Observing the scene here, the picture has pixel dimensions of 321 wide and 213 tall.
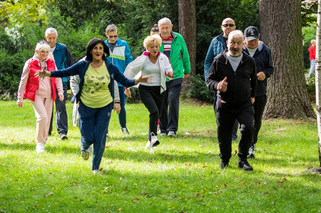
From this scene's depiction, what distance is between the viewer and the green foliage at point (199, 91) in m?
17.3

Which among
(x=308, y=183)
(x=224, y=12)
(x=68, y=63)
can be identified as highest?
(x=224, y=12)

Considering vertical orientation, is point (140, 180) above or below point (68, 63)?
below

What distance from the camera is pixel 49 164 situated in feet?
24.2

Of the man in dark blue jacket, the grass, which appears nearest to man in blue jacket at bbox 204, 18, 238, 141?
the man in dark blue jacket

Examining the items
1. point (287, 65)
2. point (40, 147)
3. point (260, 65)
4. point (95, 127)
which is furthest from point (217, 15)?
point (95, 127)

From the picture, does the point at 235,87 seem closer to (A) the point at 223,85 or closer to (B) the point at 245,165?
(A) the point at 223,85

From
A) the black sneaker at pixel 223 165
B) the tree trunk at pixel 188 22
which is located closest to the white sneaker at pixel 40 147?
the black sneaker at pixel 223 165

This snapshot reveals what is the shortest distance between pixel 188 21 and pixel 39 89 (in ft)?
32.0

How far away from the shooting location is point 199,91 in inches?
688

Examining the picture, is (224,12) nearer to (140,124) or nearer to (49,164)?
(140,124)

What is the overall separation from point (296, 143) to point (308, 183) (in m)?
3.07

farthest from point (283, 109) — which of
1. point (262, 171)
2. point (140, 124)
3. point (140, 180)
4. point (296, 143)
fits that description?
point (140, 180)

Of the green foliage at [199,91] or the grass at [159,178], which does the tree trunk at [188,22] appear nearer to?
the green foliage at [199,91]

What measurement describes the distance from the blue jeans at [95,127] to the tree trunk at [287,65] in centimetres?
650
